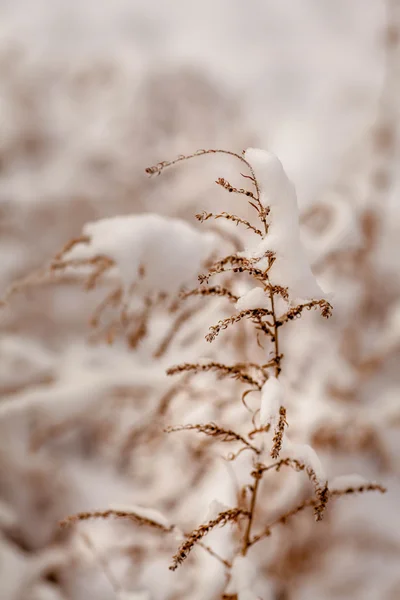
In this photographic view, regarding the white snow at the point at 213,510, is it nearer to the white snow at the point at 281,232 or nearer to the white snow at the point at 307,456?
the white snow at the point at 307,456

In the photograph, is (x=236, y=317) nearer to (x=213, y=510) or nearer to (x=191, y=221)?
(x=213, y=510)

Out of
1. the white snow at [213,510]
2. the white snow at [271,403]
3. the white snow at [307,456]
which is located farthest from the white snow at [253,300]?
the white snow at [213,510]

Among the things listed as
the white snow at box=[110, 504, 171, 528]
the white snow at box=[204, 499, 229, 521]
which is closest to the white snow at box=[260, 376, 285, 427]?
the white snow at box=[204, 499, 229, 521]

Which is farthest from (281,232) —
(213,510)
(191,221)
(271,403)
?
(191,221)

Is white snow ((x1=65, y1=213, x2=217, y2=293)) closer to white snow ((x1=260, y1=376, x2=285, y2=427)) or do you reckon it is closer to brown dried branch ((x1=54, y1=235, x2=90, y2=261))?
brown dried branch ((x1=54, y1=235, x2=90, y2=261))

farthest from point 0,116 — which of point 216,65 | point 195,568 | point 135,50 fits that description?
point 195,568
